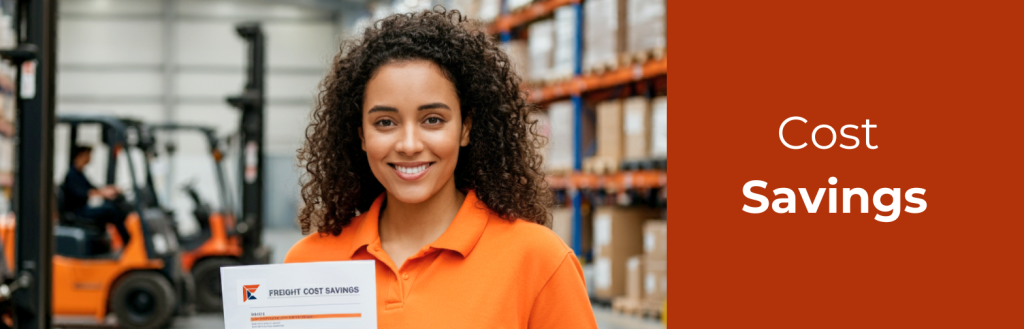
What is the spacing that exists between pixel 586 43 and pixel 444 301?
574 cm

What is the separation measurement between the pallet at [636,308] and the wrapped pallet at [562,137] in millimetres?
1254

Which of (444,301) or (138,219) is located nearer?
(444,301)

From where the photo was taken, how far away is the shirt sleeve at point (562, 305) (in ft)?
4.68

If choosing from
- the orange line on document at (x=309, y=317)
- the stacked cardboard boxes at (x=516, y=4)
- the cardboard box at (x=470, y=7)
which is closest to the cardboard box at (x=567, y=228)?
the stacked cardboard boxes at (x=516, y=4)

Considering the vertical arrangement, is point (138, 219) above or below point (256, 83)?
below

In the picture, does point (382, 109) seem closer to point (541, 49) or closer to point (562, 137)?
point (562, 137)

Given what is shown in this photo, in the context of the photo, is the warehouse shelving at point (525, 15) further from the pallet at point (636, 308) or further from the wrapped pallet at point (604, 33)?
the pallet at point (636, 308)

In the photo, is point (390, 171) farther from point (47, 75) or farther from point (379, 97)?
point (47, 75)

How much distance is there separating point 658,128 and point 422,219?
4.64m

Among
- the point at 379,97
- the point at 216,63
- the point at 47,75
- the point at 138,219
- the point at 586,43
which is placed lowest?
the point at 138,219

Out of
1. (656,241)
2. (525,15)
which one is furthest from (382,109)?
(525,15)
